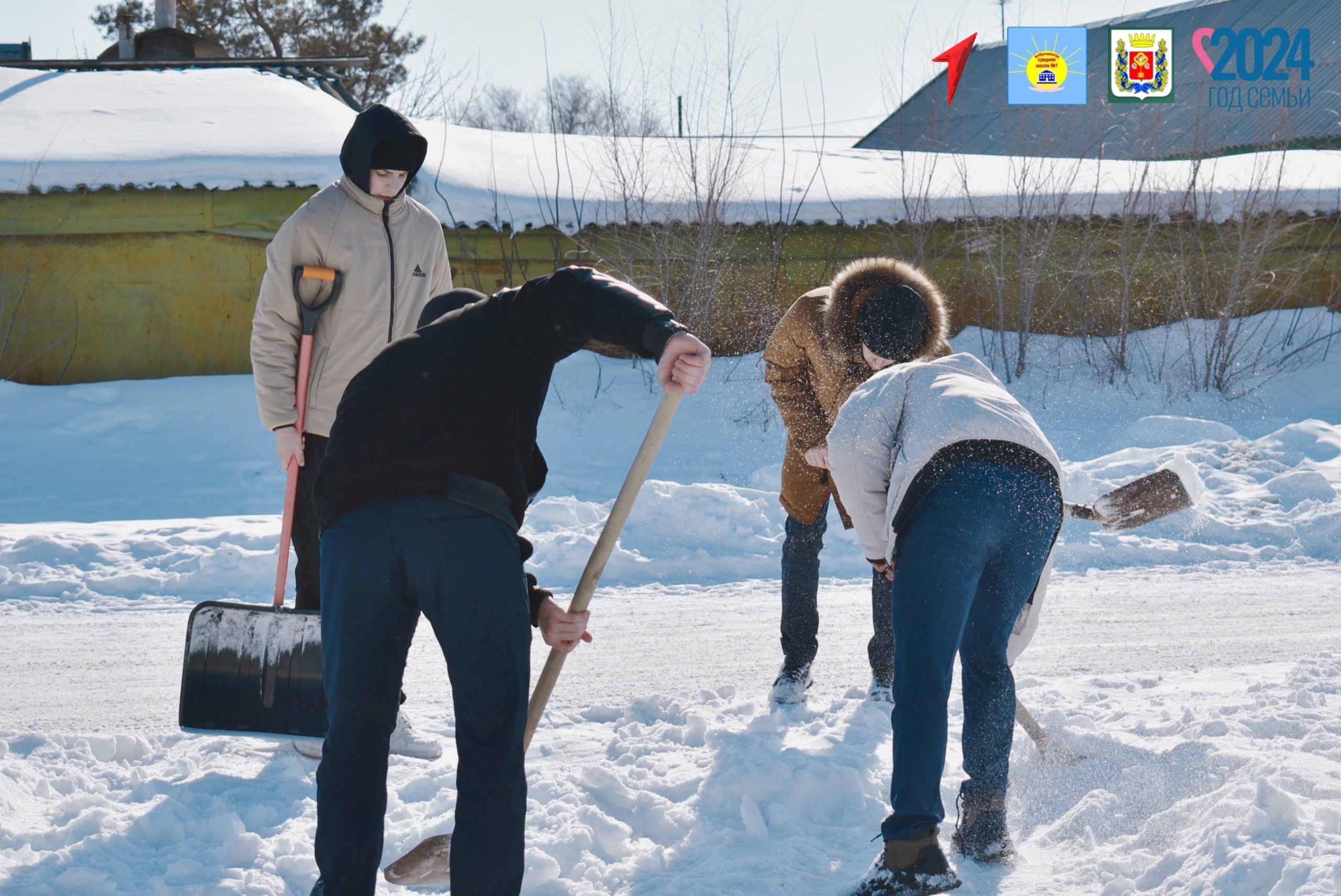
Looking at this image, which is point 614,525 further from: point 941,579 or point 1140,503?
point 1140,503

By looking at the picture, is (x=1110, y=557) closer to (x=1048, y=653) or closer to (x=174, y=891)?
(x=1048, y=653)

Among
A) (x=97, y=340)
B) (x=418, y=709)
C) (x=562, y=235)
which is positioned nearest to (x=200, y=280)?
(x=97, y=340)

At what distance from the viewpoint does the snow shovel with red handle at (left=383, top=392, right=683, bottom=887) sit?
2340 millimetres

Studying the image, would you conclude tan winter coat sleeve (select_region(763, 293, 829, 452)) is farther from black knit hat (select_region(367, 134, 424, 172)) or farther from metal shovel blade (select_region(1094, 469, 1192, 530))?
black knit hat (select_region(367, 134, 424, 172))

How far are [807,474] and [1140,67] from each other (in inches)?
594

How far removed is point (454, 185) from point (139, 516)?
3993 mm

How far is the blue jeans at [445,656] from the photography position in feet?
6.55

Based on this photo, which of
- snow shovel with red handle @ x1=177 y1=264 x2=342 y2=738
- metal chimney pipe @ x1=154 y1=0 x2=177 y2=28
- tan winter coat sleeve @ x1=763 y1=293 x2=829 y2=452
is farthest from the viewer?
metal chimney pipe @ x1=154 y1=0 x2=177 y2=28

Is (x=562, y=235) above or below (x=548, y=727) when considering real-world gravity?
above

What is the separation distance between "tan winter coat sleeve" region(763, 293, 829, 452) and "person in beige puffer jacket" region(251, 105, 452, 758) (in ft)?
4.23

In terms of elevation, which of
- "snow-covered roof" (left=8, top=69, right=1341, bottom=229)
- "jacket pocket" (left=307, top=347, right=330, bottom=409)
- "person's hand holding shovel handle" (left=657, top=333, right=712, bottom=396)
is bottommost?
"jacket pocket" (left=307, top=347, right=330, bottom=409)

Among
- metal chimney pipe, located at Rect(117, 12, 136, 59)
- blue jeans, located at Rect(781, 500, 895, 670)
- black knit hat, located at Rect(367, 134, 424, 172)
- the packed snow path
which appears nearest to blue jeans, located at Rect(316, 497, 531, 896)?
the packed snow path

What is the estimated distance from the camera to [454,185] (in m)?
9.32

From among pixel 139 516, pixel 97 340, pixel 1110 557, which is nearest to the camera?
pixel 1110 557
